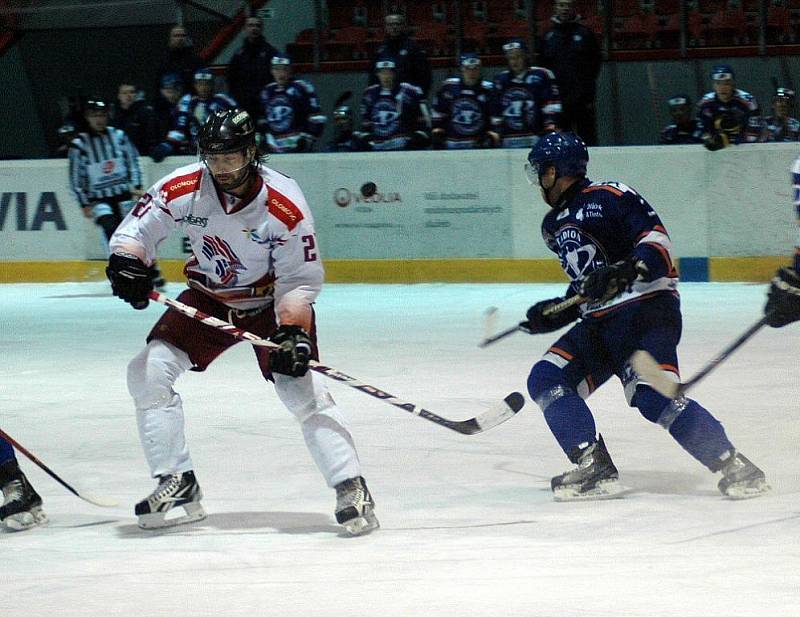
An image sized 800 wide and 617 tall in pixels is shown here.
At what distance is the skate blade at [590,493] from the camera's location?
173 inches

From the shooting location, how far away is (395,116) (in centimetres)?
1095

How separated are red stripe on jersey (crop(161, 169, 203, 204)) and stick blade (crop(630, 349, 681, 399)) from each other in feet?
4.62

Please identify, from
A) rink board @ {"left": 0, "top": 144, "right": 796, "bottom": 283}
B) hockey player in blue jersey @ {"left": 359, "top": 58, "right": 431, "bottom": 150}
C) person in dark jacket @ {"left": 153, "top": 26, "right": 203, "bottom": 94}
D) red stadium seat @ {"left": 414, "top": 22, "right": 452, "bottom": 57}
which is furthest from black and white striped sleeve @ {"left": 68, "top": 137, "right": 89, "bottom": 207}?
red stadium seat @ {"left": 414, "top": 22, "right": 452, "bottom": 57}

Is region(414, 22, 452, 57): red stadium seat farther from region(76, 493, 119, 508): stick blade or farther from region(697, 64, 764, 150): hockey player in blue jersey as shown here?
region(76, 493, 119, 508): stick blade

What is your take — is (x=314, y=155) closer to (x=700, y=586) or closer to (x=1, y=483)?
(x=1, y=483)

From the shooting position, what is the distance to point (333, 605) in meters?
3.29

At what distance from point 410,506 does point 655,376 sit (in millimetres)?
838

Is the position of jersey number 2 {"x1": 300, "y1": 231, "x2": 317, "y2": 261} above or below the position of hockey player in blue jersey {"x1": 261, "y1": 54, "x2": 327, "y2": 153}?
above

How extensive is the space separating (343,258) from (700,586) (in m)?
7.59

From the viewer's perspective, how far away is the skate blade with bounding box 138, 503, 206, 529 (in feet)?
13.7

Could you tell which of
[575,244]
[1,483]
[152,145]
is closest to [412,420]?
[575,244]

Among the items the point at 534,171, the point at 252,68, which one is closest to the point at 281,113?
the point at 252,68

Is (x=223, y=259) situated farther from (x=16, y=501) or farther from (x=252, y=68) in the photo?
(x=252, y=68)

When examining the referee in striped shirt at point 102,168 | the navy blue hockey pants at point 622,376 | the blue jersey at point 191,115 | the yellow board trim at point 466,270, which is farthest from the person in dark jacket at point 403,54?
the navy blue hockey pants at point 622,376
